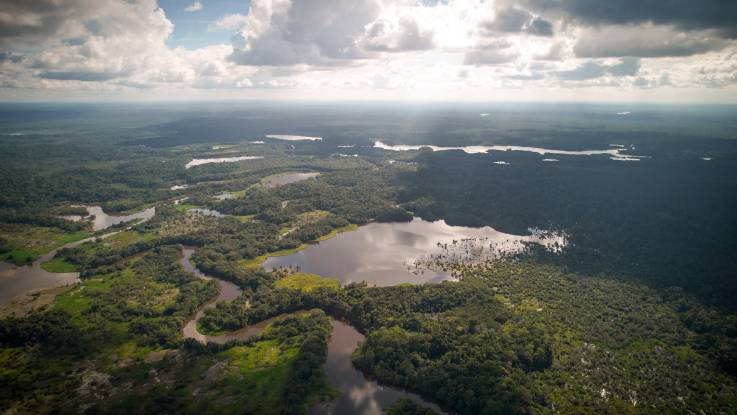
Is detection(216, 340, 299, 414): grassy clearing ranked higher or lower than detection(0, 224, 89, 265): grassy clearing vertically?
lower

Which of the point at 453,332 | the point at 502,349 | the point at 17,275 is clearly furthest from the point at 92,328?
the point at 502,349

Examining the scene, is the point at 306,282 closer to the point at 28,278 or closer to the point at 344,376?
the point at 344,376

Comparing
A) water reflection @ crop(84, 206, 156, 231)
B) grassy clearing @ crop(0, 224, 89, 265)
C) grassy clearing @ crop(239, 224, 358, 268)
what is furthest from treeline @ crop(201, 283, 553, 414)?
water reflection @ crop(84, 206, 156, 231)

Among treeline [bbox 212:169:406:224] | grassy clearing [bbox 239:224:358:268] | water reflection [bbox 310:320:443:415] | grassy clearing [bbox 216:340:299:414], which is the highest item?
treeline [bbox 212:169:406:224]

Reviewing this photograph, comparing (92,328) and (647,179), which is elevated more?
(647,179)

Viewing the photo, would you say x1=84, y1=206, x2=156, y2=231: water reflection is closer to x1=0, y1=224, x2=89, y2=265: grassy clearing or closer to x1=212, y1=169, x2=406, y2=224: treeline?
x1=0, y1=224, x2=89, y2=265: grassy clearing

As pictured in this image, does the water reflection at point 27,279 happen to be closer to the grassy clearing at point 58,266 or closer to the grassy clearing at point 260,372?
the grassy clearing at point 58,266

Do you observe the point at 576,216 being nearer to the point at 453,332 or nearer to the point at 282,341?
the point at 453,332

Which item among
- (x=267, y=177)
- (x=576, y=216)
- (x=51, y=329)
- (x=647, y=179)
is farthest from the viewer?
(x=267, y=177)

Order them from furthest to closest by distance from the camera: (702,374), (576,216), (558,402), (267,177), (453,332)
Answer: (267,177) < (576,216) < (453,332) < (702,374) < (558,402)
